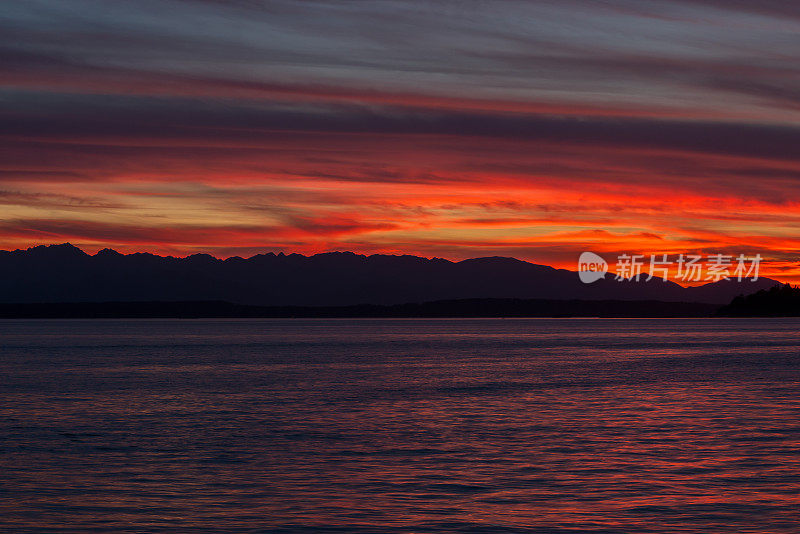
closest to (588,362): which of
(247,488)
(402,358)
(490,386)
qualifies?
(402,358)

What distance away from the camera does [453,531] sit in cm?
2153

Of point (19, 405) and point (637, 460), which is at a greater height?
point (637, 460)

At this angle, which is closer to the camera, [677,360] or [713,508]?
[713,508]

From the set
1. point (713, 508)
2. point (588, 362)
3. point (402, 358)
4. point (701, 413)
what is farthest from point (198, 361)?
point (713, 508)

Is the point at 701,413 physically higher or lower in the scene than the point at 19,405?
Result: higher

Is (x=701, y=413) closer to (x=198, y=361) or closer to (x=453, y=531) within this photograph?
(x=453, y=531)

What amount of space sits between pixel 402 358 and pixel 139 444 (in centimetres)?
7905

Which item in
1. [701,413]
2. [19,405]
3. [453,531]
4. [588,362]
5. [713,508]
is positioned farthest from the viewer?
[588,362]

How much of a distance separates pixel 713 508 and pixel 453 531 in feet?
23.2

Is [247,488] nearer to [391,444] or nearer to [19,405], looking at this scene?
[391,444]

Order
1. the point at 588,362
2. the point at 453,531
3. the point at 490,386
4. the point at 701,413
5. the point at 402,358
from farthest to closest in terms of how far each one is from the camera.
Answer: the point at 402,358
the point at 588,362
the point at 490,386
the point at 701,413
the point at 453,531

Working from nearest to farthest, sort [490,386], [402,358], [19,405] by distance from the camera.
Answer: [19,405]
[490,386]
[402,358]

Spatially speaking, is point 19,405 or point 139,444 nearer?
point 139,444

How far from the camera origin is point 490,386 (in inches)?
2650
